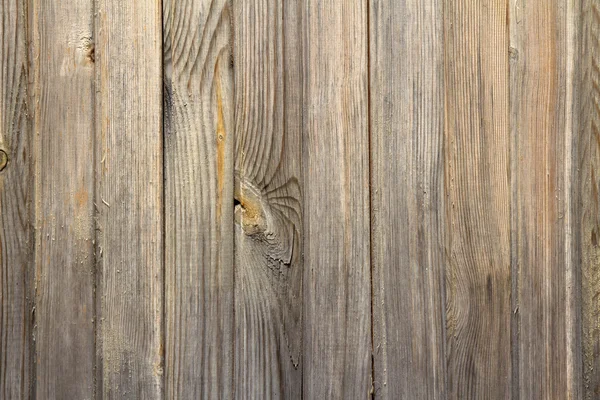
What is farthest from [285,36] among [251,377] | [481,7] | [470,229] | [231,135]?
[251,377]

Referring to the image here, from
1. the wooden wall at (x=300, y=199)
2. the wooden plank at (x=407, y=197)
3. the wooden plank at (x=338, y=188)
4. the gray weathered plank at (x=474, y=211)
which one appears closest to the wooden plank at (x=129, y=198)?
the wooden wall at (x=300, y=199)

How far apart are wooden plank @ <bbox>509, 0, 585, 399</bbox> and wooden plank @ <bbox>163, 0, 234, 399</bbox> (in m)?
0.57

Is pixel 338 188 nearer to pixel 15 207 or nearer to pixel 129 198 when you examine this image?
pixel 129 198

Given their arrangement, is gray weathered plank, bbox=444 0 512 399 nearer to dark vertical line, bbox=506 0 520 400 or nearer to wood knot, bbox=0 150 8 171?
dark vertical line, bbox=506 0 520 400

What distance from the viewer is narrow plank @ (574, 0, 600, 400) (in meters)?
1.13

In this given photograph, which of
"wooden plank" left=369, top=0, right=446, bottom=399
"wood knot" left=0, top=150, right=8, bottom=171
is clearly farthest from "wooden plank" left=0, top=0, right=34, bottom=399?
"wooden plank" left=369, top=0, right=446, bottom=399

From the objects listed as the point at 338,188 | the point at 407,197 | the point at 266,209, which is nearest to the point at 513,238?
the point at 407,197

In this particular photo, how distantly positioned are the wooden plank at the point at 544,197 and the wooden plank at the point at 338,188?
0.31 metres

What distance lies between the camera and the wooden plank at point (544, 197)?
112cm

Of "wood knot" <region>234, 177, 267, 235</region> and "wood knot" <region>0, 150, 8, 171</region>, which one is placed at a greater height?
"wood knot" <region>0, 150, 8, 171</region>

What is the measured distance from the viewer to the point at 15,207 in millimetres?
1072

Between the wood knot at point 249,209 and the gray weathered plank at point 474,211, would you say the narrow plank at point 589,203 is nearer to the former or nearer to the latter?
the gray weathered plank at point 474,211

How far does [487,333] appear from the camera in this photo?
3.66 feet

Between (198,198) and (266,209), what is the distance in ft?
0.44
